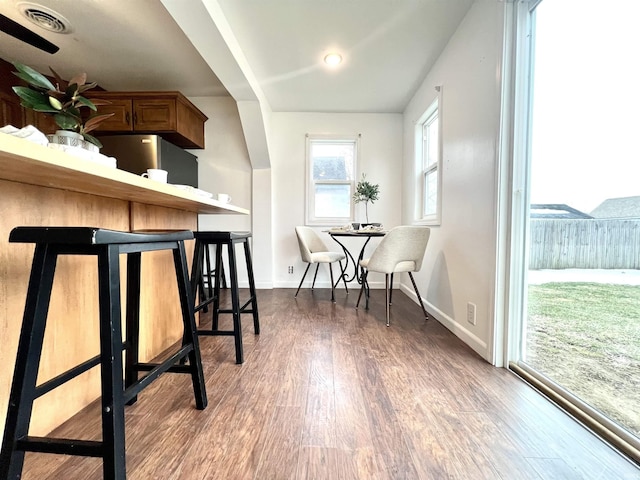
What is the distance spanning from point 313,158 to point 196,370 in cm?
312

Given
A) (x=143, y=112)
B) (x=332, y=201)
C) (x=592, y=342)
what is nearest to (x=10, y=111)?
(x=143, y=112)

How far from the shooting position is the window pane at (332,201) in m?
3.79

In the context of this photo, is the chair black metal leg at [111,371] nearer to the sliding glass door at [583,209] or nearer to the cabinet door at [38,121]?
the sliding glass door at [583,209]

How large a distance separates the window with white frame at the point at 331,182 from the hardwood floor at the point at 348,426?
2301mm

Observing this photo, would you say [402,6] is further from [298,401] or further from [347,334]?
[298,401]

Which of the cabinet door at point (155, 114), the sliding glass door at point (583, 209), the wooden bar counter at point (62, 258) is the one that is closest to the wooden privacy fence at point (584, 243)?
the sliding glass door at point (583, 209)

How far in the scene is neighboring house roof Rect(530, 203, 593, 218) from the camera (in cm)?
126

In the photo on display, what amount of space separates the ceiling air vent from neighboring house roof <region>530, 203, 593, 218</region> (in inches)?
139

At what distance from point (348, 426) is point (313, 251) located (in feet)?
8.23

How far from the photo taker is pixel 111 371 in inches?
28.2

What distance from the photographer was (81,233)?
27.8 inches

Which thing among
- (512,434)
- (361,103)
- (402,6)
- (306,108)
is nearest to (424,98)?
(361,103)

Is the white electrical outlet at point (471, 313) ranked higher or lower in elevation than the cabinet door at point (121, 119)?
lower

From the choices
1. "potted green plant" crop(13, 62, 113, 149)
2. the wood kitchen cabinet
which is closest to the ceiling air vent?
the wood kitchen cabinet
